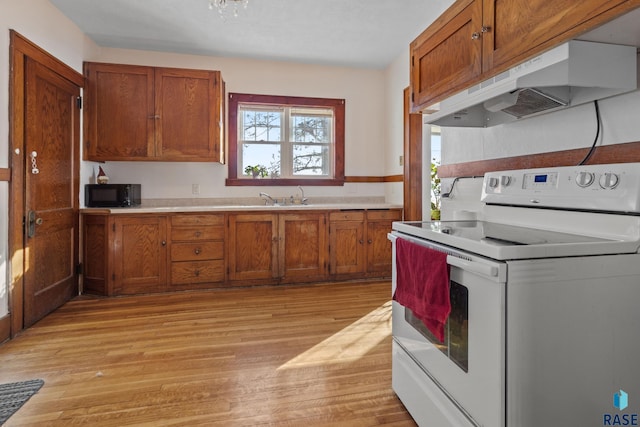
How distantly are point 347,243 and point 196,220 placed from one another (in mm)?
1560

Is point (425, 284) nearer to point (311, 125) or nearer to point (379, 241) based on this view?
point (379, 241)

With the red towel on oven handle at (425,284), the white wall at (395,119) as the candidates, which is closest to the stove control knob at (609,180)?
the red towel on oven handle at (425,284)

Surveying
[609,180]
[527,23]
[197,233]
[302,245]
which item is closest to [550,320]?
[609,180]

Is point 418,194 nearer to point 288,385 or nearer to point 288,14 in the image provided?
point 288,14

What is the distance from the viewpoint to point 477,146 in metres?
2.16

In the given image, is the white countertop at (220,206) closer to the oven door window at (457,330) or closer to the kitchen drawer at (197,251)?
the kitchen drawer at (197,251)

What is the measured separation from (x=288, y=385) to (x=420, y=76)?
195 cm

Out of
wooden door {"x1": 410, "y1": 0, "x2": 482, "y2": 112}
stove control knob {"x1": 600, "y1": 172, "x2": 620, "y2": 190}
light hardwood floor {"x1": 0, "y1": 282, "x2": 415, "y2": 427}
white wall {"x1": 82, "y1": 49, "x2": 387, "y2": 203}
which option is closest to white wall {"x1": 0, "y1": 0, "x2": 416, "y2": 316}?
white wall {"x1": 82, "y1": 49, "x2": 387, "y2": 203}

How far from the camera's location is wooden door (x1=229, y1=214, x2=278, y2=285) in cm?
356

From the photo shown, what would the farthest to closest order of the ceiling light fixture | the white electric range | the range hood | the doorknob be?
the ceiling light fixture, the doorknob, the range hood, the white electric range

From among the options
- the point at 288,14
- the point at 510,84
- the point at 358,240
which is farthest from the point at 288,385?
the point at 288,14

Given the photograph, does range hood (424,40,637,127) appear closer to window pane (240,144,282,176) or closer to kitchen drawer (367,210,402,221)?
kitchen drawer (367,210,402,221)

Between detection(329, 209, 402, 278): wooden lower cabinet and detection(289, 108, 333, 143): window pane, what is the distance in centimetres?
113

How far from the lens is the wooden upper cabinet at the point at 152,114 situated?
11.3ft
